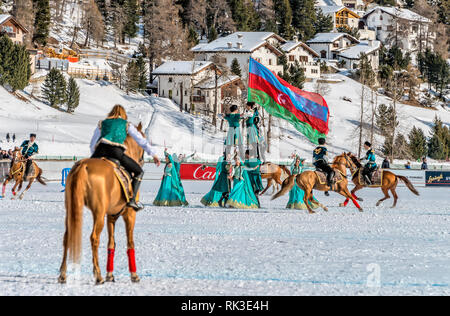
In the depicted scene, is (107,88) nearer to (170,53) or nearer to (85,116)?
(85,116)

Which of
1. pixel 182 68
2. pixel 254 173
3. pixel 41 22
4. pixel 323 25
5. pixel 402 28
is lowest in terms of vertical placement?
pixel 254 173

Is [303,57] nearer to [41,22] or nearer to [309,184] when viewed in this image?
[41,22]

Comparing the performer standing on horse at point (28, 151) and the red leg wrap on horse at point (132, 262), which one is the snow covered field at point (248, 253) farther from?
the performer standing on horse at point (28, 151)

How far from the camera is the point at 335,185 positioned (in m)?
Answer: 20.0

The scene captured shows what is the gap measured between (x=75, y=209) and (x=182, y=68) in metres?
77.2

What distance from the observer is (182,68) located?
276 ft

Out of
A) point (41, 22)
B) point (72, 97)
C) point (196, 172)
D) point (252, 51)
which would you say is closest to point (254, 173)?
point (196, 172)

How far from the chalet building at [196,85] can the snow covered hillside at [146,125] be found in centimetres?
239

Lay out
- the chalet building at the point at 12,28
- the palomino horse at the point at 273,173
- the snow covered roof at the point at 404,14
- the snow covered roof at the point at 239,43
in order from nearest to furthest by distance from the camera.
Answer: the palomino horse at the point at 273,173
the chalet building at the point at 12,28
the snow covered roof at the point at 239,43
the snow covered roof at the point at 404,14

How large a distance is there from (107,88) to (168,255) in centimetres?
7098

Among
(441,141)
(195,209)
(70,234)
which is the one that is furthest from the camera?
(441,141)

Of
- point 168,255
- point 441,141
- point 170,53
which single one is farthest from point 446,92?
point 168,255

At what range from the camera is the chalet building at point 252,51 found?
9469 cm

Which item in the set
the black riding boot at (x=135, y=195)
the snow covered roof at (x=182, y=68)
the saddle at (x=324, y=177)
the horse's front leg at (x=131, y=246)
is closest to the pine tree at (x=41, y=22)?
the snow covered roof at (x=182, y=68)
